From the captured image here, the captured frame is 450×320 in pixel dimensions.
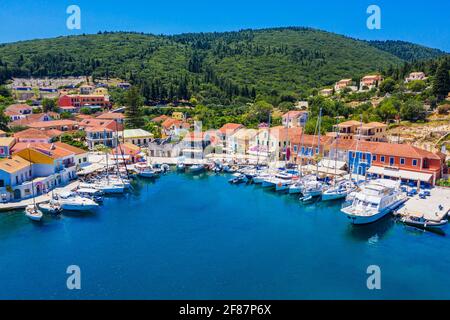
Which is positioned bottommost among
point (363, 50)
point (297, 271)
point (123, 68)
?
point (297, 271)

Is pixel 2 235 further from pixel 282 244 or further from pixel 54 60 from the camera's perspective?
pixel 54 60

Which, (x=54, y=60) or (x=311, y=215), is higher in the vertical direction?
(x=54, y=60)

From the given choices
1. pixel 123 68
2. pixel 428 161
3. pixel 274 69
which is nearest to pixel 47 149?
pixel 428 161

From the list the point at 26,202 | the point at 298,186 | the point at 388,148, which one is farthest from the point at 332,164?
the point at 26,202

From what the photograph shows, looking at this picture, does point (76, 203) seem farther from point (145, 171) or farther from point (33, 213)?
point (145, 171)

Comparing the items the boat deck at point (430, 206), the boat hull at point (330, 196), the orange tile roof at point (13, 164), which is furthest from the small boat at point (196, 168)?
the boat deck at point (430, 206)

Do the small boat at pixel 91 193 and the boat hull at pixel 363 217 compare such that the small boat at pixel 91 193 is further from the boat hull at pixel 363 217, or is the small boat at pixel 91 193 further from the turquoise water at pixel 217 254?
the boat hull at pixel 363 217

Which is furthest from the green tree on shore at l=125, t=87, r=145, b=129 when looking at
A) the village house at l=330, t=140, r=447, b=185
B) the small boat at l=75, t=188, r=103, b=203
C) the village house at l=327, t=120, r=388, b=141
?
the village house at l=330, t=140, r=447, b=185

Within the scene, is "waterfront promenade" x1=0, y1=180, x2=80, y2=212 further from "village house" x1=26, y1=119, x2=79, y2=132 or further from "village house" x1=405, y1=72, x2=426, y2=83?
"village house" x1=405, y1=72, x2=426, y2=83
